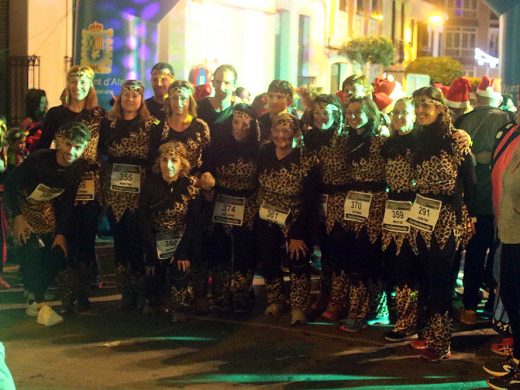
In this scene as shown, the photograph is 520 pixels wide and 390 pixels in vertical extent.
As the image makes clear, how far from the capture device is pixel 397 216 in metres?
6.24

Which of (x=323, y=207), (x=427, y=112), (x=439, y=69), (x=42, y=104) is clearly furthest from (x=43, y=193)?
(x=439, y=69)

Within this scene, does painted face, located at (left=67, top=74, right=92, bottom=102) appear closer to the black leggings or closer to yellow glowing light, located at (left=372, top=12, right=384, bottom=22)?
the black leggings

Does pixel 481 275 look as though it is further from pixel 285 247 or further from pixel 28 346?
pixel 28 346

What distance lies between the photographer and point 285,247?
717 cm

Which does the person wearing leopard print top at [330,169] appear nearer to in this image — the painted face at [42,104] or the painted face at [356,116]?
the painted face at [356,116]

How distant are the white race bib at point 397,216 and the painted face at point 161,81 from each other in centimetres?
258

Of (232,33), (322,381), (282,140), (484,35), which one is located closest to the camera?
(322,381)

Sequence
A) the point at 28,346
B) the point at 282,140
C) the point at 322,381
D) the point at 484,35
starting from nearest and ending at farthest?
1. the point at 322,381
2. the point at 28,346
3. the point at 282,140
4. the point at 484,35

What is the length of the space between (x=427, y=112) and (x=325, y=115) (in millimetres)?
1174

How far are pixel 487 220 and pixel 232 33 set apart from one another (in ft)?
45.7

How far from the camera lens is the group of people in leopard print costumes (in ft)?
21.8

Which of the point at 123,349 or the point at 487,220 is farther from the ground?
the point at 487,220

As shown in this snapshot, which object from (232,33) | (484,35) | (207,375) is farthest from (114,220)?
(484,35)

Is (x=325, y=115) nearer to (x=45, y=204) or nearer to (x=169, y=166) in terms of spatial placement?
(x=169, y=166)
